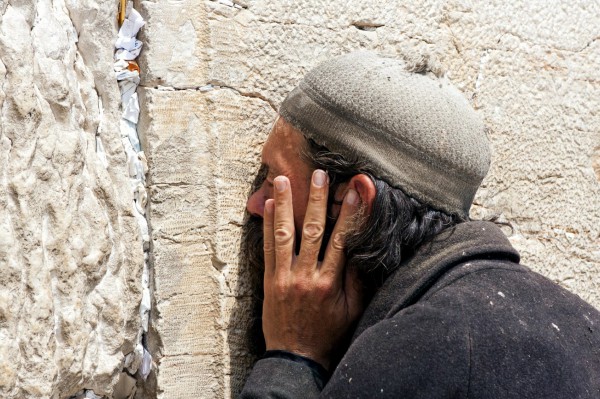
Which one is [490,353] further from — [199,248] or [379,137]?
[199,248]

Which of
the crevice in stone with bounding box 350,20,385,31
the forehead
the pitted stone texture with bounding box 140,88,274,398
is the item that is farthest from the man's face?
the crevice in stone with bounding box 350,20,385,31

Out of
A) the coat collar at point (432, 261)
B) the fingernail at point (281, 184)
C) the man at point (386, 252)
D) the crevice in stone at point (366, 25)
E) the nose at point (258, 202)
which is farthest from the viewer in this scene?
the crevice in stone at point (366, 25)

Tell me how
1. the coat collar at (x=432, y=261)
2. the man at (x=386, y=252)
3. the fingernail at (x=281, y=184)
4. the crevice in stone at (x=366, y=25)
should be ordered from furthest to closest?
1. the crevice in stone at (x=366, y=25)
2. the fingernail at (x=281, y=184)
3. the coat collar at (x=432, y=261)
4. the man at (x=386, y=252)

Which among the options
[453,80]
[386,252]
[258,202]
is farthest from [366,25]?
[386,252]

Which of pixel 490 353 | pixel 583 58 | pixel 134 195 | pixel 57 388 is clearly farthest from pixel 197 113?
pixel 583 58

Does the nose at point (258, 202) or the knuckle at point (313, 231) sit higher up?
the knuckle at point (313, 231)

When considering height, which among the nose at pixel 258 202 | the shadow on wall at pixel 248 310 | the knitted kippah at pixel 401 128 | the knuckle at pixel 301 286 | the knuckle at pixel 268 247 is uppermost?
the knitted kippah at pixel 401 128

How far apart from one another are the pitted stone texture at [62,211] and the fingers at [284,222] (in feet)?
0.98

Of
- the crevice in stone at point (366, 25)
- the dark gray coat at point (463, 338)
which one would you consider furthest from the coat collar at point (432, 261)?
the crevice in stone at point (366, 25)

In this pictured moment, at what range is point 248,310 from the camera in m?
1.90

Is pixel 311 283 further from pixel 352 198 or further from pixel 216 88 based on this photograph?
pixel 216 88

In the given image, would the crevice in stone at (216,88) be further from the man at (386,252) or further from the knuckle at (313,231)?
the knuckle at (313,231)

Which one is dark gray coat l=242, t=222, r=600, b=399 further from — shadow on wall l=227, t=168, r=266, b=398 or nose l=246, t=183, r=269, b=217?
nose l=246, t=183, r=269, b=217

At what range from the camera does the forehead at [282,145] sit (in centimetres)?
174
